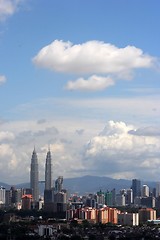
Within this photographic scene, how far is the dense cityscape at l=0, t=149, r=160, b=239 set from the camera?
27609 millimetres

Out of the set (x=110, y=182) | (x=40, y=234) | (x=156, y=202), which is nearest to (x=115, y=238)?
(x=40, y=234)

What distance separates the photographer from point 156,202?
55.9 meters

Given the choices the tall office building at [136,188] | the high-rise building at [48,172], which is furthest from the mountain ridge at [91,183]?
the high-rise building at [48,172]

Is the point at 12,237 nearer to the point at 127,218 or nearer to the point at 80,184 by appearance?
the point at 127,218

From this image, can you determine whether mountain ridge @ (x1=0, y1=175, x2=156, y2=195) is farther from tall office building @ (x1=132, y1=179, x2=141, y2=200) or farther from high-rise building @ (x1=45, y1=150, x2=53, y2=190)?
high-rise building @ (x1=45, y1=150, x2=53, y2=190)

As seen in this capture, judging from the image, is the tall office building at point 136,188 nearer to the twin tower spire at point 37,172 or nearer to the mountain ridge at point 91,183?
the twin tower spire at point 37,172

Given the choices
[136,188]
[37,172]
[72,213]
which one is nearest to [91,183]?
[136,188]

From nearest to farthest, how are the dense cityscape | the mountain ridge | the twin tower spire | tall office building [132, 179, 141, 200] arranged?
the dense cityscape
the twin tower spire
tall office building [132, 179, 141, 200]
the mountain ridge

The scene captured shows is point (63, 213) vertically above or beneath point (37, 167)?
beneath

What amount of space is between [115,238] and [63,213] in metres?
16.7

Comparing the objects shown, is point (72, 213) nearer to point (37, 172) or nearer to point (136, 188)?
point (37, 172)

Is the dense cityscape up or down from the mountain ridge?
down

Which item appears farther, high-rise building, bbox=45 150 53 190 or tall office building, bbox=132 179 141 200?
tall office building, bbox=132 179 141 200

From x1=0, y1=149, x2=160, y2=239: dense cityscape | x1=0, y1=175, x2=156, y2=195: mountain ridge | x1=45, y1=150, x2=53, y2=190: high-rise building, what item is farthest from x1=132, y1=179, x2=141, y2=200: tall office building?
x1=0, y1=175, x2=156, y2=195: mountain ridge
